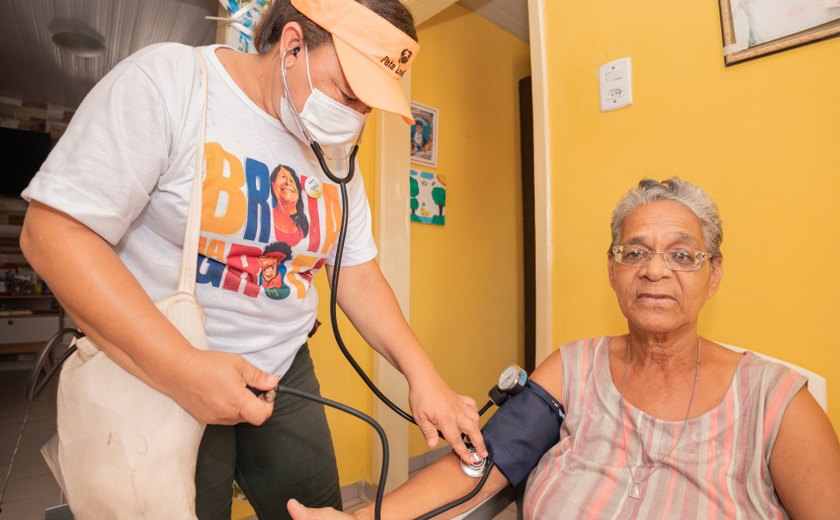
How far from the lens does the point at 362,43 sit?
778 millimetres

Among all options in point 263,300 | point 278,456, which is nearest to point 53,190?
point 263,300

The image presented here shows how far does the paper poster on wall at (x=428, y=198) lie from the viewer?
2414 millimetres

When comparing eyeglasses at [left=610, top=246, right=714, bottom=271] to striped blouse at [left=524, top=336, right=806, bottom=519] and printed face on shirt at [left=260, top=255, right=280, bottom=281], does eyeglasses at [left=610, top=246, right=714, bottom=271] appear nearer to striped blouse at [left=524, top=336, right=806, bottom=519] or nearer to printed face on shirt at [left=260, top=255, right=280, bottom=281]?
striped blouse at [left=524, top=336, right=806, bottom=519]

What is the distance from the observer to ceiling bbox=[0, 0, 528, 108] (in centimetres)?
300

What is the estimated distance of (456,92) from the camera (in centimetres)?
268

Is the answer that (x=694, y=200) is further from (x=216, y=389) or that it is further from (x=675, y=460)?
(x=216, y=389)

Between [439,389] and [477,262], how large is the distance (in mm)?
1906

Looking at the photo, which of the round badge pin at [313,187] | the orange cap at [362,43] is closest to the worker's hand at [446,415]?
the round badge pin at [313,187]

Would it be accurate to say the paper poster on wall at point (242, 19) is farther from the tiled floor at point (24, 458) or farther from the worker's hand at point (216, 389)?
the tiled floor at point (24, 458)

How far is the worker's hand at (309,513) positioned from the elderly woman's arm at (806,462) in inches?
27.1

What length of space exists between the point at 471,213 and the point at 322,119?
1.95 m

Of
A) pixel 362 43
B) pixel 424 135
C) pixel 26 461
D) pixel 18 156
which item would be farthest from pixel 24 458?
pixel 18 156

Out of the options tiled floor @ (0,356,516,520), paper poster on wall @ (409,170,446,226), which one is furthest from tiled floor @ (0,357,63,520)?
paper poster on wall @ (409,170,446,226)

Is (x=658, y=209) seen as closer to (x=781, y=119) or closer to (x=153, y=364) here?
(x=781, y=119)
